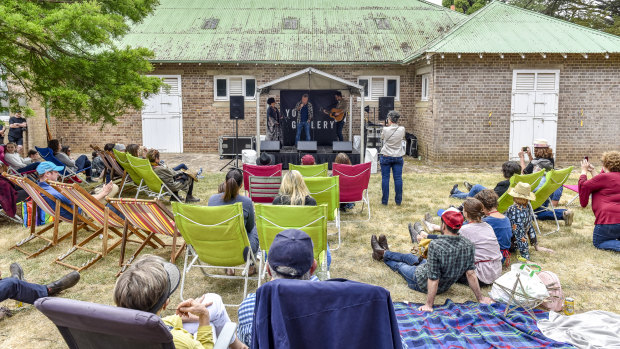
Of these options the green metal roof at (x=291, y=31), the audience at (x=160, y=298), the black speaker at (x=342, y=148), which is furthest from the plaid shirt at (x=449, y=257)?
the green metal roof at (x=291, y=31)

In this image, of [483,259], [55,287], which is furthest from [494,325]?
[55,287]

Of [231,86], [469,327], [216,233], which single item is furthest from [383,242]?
[231,86]

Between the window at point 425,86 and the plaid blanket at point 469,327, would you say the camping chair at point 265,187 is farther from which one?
the window at point 425,86

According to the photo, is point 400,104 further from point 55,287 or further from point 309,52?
point 55,287

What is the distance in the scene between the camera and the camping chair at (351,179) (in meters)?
6.80

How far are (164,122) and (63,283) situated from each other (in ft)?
39.7

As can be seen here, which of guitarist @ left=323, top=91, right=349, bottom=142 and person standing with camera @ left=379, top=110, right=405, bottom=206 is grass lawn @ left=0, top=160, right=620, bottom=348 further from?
guitarist @ left=323, top=91, right=349, bottom=142

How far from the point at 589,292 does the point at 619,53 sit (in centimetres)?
1059

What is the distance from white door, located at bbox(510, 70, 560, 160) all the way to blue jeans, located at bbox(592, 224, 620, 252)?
26.6 ft

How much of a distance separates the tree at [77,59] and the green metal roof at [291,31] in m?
7.16

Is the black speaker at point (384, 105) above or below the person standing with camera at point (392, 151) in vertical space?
above

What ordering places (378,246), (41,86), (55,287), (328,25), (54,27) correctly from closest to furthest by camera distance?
(55,287) → (378,246) → (54,27) → (41,86) → (328,25)

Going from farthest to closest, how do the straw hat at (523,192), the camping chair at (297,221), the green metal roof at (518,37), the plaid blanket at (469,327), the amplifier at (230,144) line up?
1. the amplifier at (230,144)
2. the green metal roof at (518,37)
3. the straw hat at (523,192)
4. the camping chair at (297,221)
5. the plaid blanket at (469,327)

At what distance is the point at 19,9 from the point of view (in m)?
6.50
